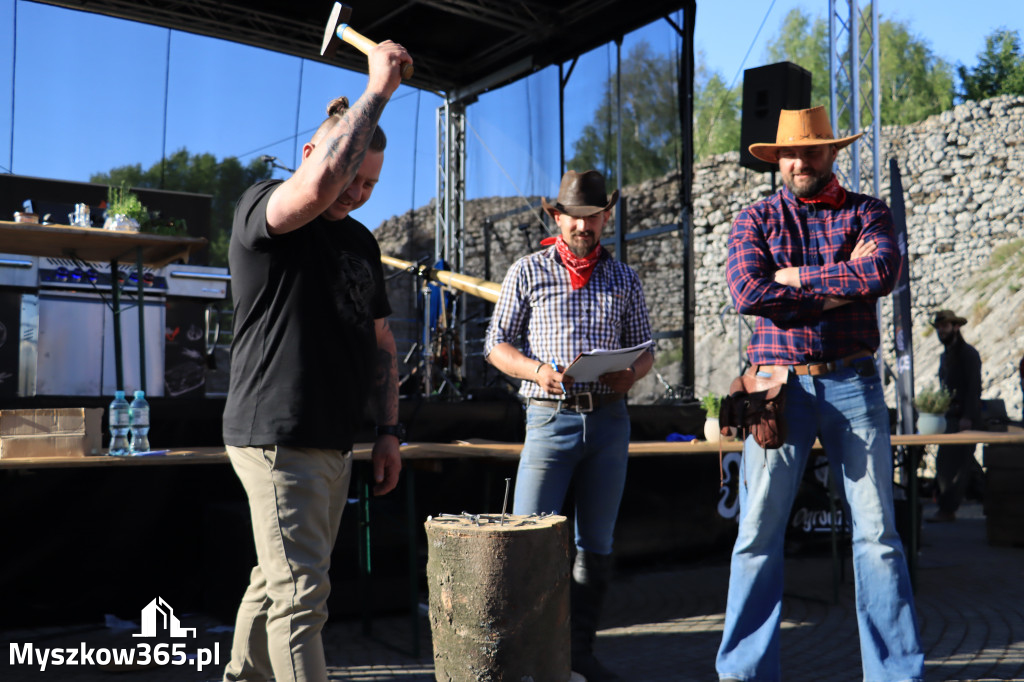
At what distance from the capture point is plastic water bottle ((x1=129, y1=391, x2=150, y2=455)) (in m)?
3.33

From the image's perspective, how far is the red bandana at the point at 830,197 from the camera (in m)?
2.75

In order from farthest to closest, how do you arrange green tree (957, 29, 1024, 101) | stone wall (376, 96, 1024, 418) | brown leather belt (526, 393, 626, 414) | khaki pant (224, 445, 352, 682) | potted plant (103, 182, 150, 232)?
green tree (957, 29, 1024, 101) → stone wall (376, 96, 1024, 418) → potted plant (103, 182, 150, 232) → brown leather belt (526, 393, 626, 414) → khaki pant (224, 445, 352, 682)

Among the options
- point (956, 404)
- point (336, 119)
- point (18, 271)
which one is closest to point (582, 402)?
point (336, 119)

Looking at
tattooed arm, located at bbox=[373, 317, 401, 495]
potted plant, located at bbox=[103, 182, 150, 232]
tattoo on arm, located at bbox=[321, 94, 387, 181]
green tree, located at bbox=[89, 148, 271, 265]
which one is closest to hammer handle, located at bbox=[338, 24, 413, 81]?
tattoo on arm, located at bbox=[321, 94, 387, 181]

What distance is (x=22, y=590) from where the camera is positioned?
376cm

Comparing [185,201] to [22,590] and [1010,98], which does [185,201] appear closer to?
[22,590]

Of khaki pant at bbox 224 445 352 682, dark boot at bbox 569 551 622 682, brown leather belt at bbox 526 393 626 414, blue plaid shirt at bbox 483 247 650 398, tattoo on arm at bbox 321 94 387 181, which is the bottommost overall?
dark boot at bbox 569 551 622 682

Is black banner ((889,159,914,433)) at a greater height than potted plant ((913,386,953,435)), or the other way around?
black banner ((889,159,914,433))

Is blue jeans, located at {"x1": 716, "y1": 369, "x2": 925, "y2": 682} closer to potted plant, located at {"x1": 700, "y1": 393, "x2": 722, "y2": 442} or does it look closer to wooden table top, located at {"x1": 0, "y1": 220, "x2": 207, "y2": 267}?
potted plant, located at {"x1": 700, "y1": 393, "x2": 722, "y2": 442}

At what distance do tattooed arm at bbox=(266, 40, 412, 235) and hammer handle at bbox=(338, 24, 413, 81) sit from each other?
24mm

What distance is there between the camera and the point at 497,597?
2.36 m

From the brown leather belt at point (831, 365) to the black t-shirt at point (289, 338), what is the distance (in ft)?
4.64

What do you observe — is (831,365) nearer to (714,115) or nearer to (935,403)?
(935,403)

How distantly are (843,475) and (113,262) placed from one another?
4.04 m
